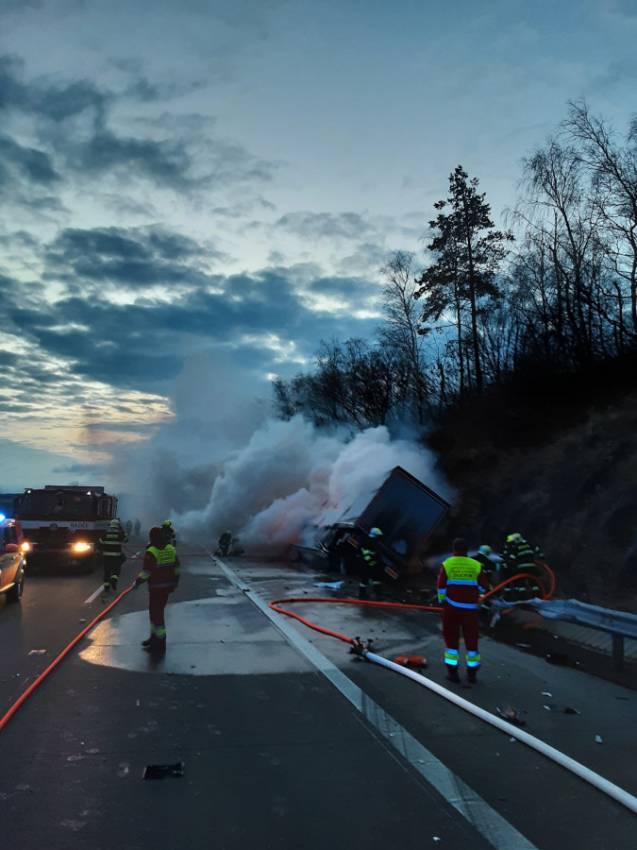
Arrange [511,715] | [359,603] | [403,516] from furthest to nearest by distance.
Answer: [403,516] → [359,603] → [511,715]

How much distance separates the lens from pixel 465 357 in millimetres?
36000

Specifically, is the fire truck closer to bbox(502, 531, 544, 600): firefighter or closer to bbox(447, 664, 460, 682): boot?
bbox(502, 531, 544, 600): firefighter

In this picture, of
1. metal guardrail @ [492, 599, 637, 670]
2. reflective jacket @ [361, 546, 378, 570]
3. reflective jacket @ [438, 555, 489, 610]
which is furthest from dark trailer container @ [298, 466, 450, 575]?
reflective jacket @ [438, 555, 489, 610]

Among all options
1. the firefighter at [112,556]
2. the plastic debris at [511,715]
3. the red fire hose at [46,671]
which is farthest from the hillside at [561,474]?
the firefighter at [112,556]

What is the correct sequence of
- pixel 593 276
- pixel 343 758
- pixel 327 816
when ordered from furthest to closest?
pixel 593 276
pixel 343 758
pixel 327 816

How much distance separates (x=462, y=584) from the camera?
25.5ft

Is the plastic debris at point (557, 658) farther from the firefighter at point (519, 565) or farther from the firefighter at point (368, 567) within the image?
the firefighter at point (368, 567)

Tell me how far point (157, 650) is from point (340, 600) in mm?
5440

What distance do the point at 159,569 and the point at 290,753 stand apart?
14.4 feet

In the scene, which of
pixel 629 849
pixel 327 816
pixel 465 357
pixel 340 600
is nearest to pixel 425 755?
pixel 327 816

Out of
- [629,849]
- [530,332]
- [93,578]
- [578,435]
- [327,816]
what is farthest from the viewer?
[530,332]

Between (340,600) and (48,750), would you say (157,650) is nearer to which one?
(48,750)

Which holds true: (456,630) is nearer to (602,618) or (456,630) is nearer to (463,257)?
(602,618)

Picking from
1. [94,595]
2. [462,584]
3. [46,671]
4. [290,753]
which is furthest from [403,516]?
[290,753]
